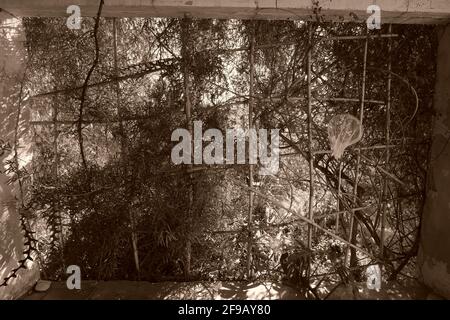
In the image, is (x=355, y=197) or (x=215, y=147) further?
(x=355, y=197)

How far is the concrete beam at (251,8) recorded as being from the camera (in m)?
2.98

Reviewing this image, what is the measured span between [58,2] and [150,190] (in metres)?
1.93

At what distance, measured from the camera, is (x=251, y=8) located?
9.89 ft

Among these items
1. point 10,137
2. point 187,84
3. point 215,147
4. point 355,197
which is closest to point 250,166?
point 215,147

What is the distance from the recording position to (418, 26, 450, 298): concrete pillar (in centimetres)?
343

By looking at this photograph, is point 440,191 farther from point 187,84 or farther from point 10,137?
point 10,137

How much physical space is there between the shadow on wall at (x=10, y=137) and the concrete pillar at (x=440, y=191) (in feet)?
13.9

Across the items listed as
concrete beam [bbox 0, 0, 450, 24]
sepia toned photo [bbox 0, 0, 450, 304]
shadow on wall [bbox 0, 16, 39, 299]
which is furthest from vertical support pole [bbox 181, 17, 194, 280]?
shadow on wall [bbox 0, 16, 39, 299]

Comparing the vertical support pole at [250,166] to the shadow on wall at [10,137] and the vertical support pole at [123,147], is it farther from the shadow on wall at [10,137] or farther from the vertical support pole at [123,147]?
the shadow on wall at [10,137]

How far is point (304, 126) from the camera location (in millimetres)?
3633

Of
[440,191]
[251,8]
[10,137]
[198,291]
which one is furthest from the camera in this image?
[198,291]

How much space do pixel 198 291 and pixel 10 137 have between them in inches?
98.1

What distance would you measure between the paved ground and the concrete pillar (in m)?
0.27
